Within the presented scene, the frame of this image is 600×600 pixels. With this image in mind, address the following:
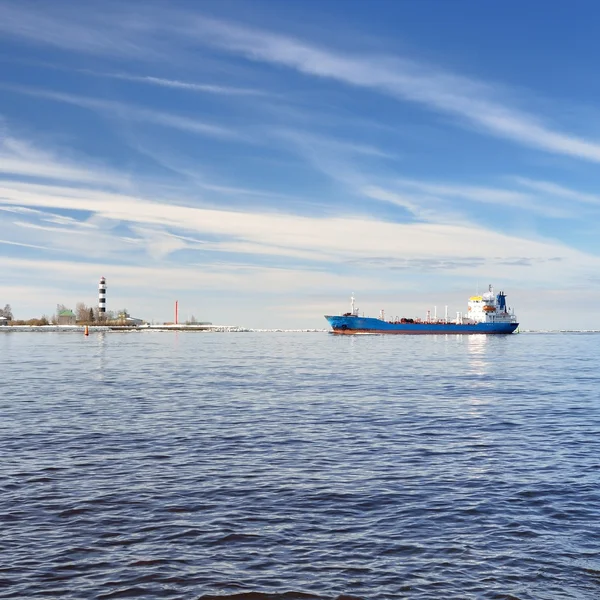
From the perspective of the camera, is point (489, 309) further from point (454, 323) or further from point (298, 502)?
point (298, 502)

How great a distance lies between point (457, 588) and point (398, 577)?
102 cm

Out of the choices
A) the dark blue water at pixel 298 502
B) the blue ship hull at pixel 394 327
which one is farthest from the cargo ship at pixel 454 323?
the dark blue water at pixel 298 502

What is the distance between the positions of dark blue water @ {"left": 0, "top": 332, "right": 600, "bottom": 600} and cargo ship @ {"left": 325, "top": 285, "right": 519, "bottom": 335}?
5936 inches

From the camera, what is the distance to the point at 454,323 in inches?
7485

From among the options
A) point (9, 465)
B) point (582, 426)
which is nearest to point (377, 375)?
point (582, 426)

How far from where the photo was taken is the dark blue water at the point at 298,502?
35.8 ft

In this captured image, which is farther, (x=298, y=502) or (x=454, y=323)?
(x=454, y=323)

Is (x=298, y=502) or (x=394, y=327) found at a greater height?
(x=394, y=327)

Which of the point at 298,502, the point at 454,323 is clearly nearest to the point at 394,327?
the point at 454,323

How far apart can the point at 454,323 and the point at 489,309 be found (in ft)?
44.4

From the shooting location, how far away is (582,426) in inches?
1067

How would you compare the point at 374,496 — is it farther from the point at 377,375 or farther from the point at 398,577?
the point at 377,375

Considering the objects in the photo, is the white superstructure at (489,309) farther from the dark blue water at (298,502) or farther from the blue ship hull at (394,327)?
the dark blue water at (298,502)

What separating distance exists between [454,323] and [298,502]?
181 m
